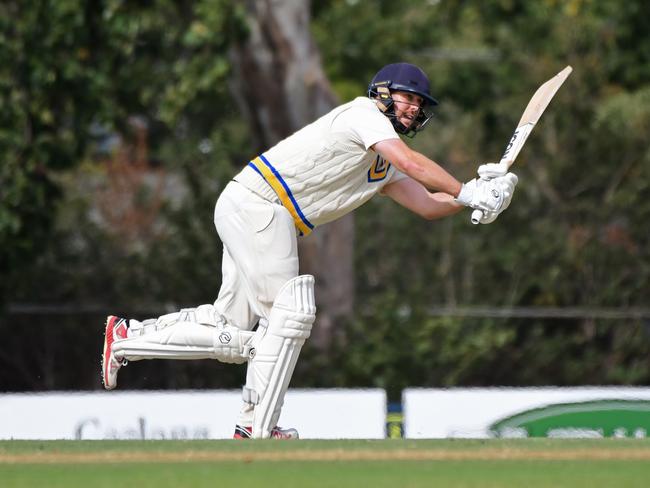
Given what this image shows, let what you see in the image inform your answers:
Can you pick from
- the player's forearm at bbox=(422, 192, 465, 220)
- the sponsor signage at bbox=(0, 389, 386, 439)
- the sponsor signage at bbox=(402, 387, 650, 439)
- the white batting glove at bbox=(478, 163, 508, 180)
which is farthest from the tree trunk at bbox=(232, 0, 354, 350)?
the white batting glove at bbox=(478, 163, 508, 180)

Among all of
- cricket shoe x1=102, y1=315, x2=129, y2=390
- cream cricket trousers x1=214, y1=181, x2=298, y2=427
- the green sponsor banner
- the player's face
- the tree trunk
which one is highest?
the tree trunk

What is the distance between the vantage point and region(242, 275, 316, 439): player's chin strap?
581 cm

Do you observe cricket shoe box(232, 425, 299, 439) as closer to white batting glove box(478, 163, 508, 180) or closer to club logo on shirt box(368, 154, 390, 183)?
club logo on shirt box(368, 154, 390, 183)

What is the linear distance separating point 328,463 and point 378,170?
1.82m

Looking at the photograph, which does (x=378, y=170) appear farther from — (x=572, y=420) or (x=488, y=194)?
(x=572, y=420)

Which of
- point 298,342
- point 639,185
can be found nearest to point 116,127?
point 639,185

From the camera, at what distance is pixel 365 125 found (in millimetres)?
5836

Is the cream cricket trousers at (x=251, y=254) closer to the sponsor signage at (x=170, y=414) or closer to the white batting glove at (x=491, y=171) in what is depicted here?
the white batting glove at (x=491, y=171)

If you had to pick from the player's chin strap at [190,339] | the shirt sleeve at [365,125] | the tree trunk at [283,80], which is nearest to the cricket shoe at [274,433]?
the player's chin strap at [190,339]

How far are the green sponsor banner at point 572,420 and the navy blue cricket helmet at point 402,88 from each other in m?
3.11

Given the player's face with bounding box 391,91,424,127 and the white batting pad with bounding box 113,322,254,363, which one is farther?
the player's face with bounding box 391,91,424,127

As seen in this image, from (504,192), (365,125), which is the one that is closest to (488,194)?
(504,192)

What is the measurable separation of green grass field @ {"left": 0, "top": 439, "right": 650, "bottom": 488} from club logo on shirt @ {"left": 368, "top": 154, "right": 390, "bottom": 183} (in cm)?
123

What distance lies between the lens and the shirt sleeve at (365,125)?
578 centimetres
